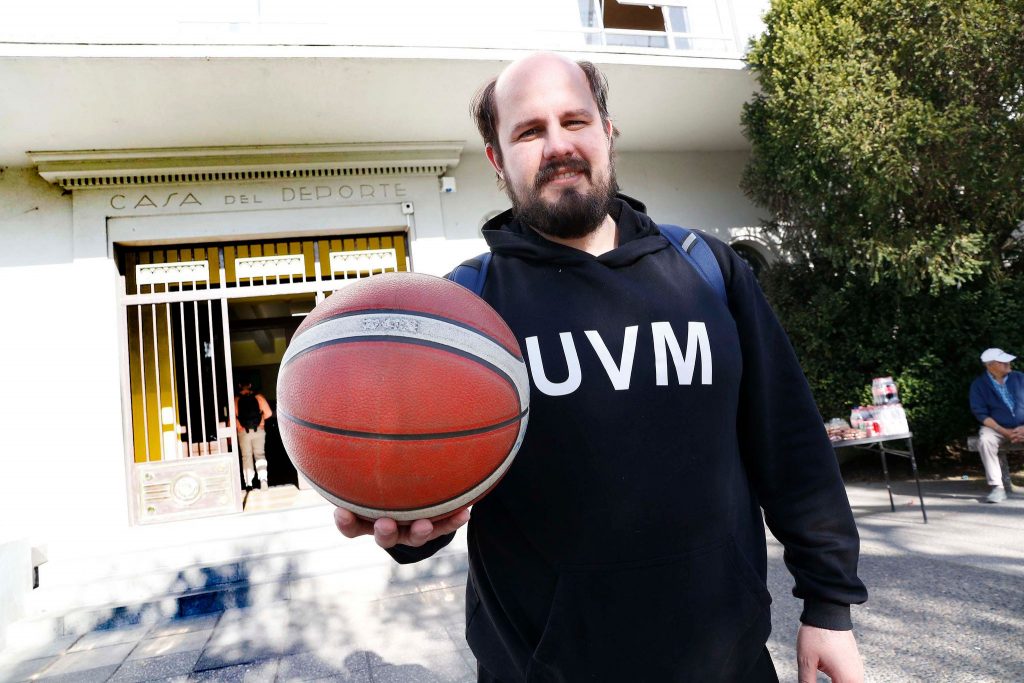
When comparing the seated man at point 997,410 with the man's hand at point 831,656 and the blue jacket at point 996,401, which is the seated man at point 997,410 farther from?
the man's hand at point 831,656

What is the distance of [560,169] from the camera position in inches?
56.4

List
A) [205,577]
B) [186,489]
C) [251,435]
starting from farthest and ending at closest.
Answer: [251,435], [186,489], [205,577]

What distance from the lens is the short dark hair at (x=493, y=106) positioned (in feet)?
5.30

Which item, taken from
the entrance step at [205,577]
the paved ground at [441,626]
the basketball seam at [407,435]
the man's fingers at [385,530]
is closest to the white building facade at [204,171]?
the entrance step at [205,577]

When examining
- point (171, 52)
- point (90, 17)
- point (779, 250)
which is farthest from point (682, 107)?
point (90, 17)

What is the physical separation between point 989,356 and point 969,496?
1.48 m

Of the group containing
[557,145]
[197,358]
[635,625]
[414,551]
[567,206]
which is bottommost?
[635,625]

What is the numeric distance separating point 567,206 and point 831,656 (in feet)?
3.84

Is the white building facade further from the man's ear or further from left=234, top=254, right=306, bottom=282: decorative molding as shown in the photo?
the man's ear

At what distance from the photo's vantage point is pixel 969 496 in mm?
6293

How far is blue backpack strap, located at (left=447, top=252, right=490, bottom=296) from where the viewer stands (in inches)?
58.8

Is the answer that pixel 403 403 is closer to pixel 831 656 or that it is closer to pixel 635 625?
pixel 635 625

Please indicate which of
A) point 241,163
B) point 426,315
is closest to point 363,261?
point 241,163

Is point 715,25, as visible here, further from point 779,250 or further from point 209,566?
point 209,566
